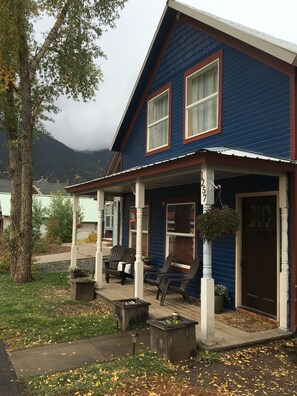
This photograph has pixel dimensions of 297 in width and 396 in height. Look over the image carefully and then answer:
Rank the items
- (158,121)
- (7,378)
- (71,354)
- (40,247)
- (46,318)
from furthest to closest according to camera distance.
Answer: (40,247)
(158,121)
(46,318)
(71,354)
(7,378)

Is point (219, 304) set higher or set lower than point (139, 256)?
lower

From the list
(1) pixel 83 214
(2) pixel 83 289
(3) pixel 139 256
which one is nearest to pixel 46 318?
(2) pixel 83 289

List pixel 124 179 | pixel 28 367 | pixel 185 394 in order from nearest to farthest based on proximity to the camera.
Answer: pixel 185 394 → pixel 28 367 → pixel 124 179

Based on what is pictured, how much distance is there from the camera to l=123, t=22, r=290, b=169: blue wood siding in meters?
6.79

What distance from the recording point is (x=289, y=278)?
630cm

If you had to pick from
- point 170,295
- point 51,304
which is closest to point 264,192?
point 170,295

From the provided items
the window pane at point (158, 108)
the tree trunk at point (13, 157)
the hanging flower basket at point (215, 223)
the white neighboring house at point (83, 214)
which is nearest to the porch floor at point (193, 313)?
the hanging flower basket at point (215, 223)

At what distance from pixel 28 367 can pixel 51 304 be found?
366 centimetres

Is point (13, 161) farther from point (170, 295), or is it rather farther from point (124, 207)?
point (170, 295)

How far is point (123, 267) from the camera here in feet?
34.4

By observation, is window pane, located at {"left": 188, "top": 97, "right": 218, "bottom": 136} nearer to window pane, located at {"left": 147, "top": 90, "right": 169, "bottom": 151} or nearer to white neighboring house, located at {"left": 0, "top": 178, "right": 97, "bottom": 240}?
window pane, located at {"left": 147, "top": 90, "right": 169, "bottom": 151}

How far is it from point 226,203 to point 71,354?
14.4 ft

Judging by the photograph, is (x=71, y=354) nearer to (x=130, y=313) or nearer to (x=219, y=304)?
(x=130, y=313)

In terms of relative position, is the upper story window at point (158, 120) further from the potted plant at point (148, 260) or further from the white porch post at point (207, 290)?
the white porch post at point (207, 290)
